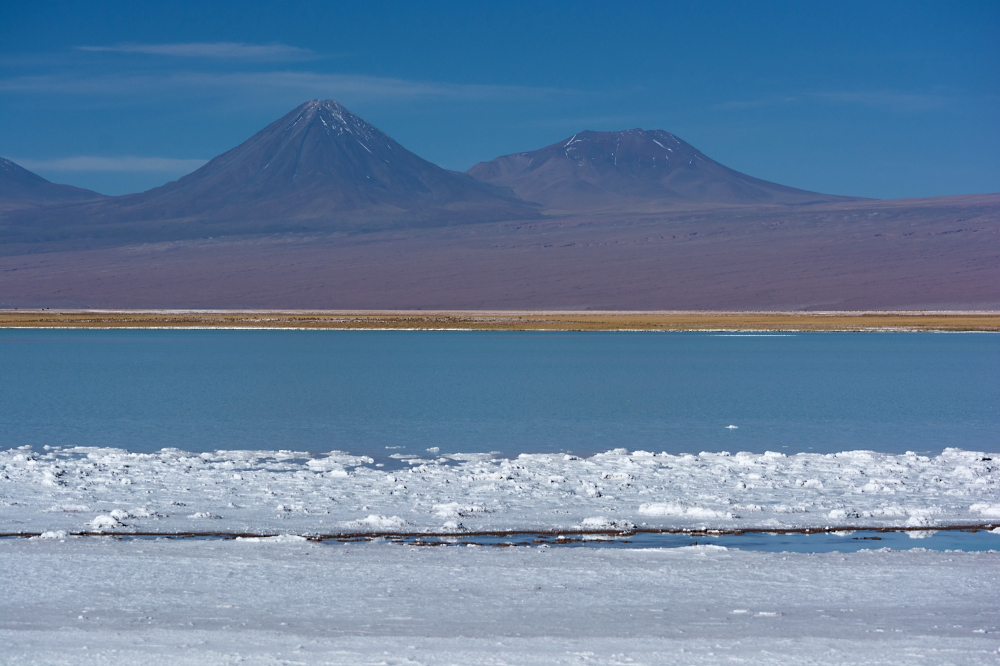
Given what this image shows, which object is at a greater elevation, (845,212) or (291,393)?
(845,212)

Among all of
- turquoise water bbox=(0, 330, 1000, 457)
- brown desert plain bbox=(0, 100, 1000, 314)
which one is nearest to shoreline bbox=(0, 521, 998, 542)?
turquoise water bbox=(0, 330, 1000, 457)

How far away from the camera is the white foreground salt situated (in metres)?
5.74

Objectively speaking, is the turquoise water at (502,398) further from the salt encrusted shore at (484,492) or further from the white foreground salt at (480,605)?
the white foreground salt at (480,605)

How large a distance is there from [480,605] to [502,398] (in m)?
14.3

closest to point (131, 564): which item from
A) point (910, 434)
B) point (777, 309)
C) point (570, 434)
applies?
point (570, 434)

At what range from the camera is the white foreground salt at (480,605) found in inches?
226

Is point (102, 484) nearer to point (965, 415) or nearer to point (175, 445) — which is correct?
point (175, 445)

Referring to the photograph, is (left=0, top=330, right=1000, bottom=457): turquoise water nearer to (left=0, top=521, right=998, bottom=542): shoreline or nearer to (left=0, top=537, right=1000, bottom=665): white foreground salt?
(left=0, top=521, right=998, bottom=542): shoreline

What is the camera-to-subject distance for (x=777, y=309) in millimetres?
98750

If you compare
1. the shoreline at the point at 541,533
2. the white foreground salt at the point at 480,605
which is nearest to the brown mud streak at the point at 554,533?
the shoreline at the point at 541,533

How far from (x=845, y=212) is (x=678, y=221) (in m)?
21.6

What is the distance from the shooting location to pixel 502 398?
20891mm

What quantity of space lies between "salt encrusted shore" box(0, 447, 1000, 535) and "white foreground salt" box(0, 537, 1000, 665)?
0.88 meters

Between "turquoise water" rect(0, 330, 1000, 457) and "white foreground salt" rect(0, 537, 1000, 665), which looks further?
"turquoise water" rect(0, 330, 1000, 457)
